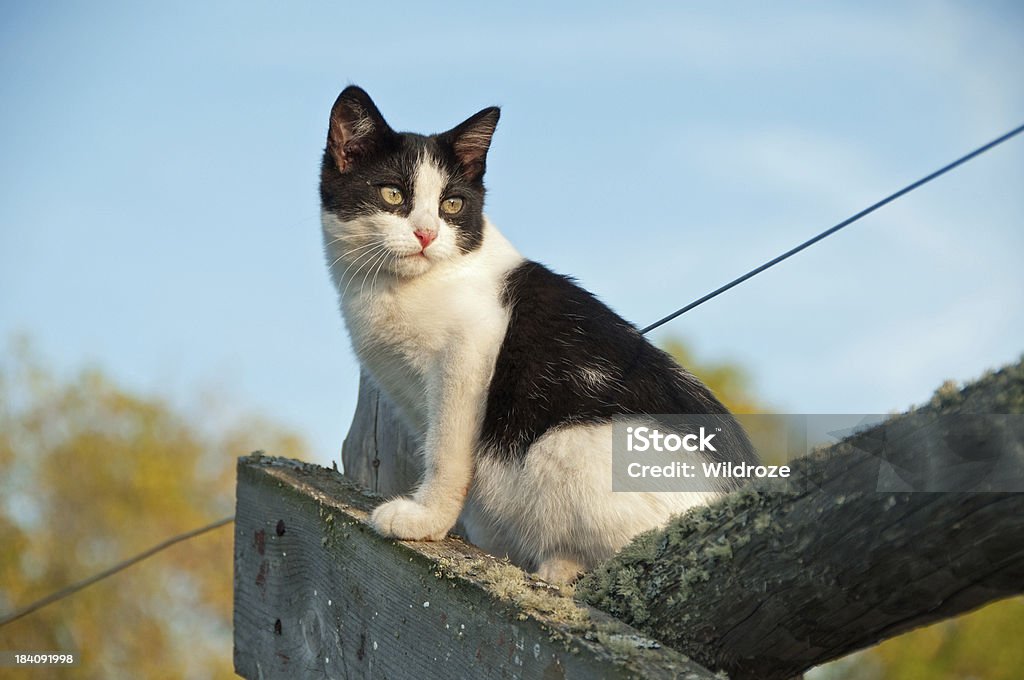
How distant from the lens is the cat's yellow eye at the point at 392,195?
309cm

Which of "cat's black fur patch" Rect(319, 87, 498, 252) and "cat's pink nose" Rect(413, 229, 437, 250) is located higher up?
"cat's black fur patch" Rect(319, 87, 498, 252)

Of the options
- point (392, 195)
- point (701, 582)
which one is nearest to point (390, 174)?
point (392, 195)

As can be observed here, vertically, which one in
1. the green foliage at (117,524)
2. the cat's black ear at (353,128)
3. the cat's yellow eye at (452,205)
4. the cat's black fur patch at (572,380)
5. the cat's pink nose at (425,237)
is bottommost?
the green foliage at (117,524)

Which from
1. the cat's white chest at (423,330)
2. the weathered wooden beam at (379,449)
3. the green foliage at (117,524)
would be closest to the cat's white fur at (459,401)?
the cat's white chest at (423,330)

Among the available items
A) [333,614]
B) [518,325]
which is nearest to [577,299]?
[518,325]

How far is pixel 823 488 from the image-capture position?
1.43m

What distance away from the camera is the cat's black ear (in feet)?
10.2

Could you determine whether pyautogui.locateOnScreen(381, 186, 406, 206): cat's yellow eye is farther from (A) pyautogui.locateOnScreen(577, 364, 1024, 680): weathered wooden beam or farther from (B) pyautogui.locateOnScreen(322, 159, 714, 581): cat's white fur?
(A) pyautogui.locateOnScreen(577, 364, 1024, 680): weathered wooden beam

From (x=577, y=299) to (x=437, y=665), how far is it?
4.36ft

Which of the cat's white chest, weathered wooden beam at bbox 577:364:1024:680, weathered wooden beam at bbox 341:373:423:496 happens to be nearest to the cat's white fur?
the cat's white chest

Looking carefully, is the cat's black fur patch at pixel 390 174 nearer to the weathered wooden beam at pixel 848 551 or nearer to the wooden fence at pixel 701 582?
the wooden fence at pixel 701 582

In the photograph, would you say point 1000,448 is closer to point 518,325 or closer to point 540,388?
point 540,388

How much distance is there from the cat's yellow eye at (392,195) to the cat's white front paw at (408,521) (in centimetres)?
111

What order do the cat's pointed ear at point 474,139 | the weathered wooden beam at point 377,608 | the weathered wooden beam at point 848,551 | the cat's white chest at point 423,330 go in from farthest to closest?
the cat's pointed ear at point 474,139 < the cat's white chest at point 423,330 < the weathered wooden beam at point 377,608 < the weathered wooden beam at point 848,551
